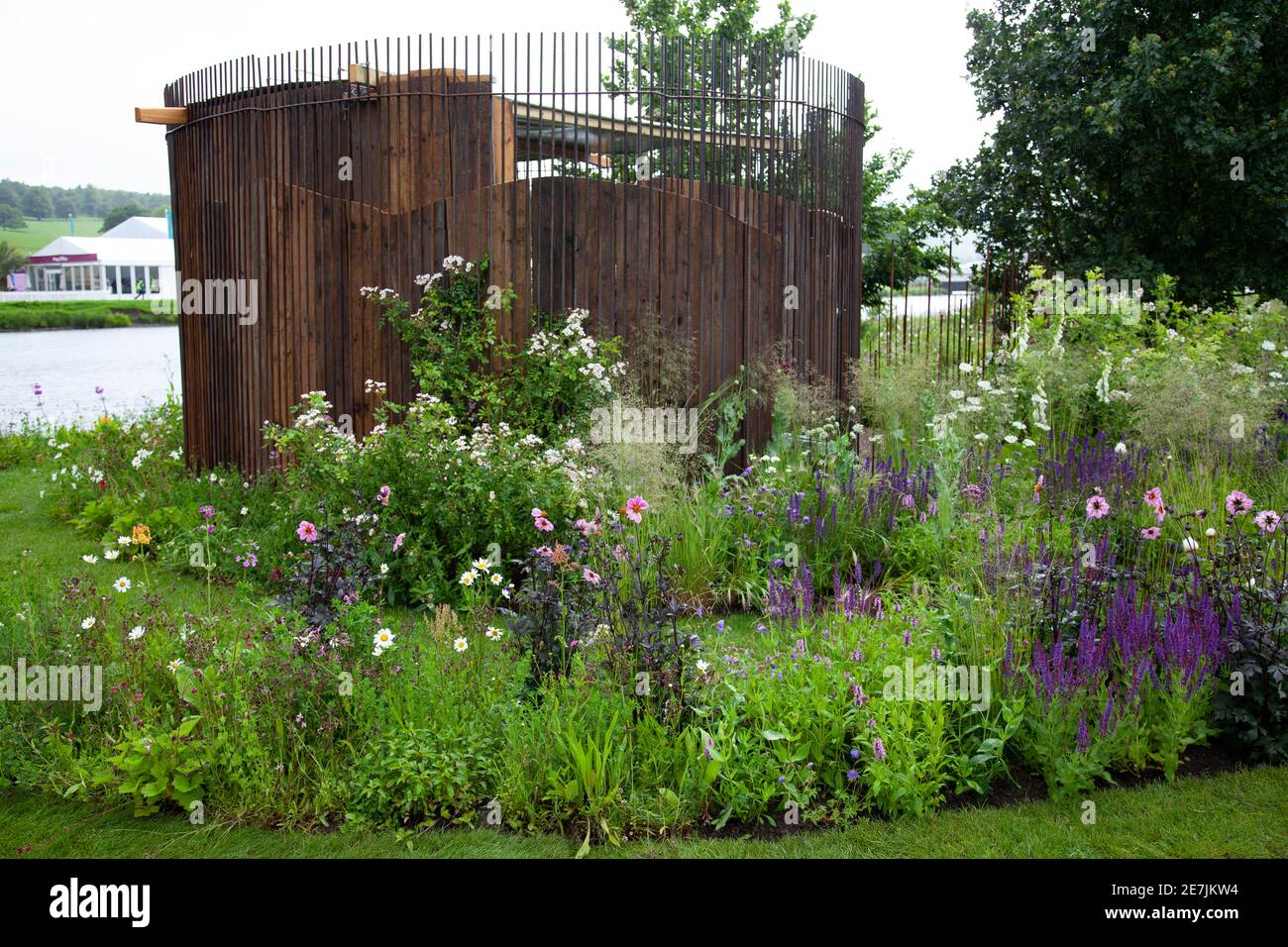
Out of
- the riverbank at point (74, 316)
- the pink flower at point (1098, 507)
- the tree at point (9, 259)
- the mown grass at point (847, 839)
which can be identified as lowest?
the mown grass at point (847, 839)

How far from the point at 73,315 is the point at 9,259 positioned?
41.6 feet

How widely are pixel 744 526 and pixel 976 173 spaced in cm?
1359

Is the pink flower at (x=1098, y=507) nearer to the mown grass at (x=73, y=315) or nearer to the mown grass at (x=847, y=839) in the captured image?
the mown grass at (x=847, y=839)

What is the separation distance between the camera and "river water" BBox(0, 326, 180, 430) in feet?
37.6

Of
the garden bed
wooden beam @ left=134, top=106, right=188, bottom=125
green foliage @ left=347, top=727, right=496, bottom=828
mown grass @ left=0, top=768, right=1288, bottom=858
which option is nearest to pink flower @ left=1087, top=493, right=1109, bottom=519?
the garden bed

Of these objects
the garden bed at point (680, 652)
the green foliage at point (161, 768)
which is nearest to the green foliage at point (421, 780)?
the garden bed at point (680, 652)

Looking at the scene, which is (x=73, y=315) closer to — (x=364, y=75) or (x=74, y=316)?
(x=74, y=316)

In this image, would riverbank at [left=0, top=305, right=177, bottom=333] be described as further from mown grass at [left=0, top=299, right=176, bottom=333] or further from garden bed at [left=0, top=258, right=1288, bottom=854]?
garden bed at [left=0, top=258, right=1288, bottom=854]

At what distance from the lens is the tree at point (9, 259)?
37116 millimetres

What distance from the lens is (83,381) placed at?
1236 centimetres

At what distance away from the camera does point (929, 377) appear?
30.0 feet

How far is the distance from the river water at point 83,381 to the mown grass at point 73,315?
11.2 m

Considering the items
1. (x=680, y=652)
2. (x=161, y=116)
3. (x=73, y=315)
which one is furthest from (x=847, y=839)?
(x=73, y=315)

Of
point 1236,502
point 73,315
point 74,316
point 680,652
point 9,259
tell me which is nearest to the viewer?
point 680,652
